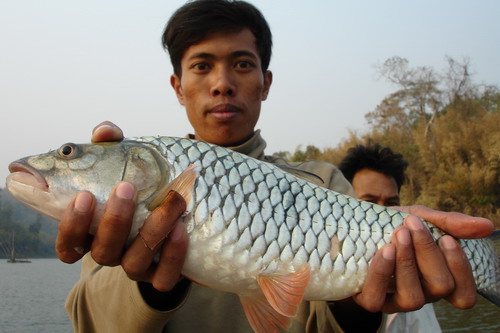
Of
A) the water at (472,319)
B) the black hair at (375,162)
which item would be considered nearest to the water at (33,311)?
the water at (472,319)

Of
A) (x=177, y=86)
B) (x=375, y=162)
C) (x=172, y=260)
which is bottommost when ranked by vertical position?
(x=172, y=260)

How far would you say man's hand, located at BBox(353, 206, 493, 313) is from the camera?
1919 mm

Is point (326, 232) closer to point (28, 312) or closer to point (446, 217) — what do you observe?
point (446, 217)

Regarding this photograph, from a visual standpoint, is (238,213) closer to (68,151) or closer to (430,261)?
(68,151)

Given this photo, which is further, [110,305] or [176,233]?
[110,305]

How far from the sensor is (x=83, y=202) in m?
1.66

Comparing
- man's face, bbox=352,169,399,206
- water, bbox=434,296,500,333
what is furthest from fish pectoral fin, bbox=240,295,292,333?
water, bbox=434,296,500,333

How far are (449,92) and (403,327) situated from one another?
2510 cm

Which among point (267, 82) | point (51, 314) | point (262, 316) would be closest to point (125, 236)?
point (262, 316)

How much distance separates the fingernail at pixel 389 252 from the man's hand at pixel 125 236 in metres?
0.79

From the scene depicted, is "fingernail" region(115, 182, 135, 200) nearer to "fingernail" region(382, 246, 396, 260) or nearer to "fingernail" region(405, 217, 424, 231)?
"fingernail" region(382, 246, 396, 260)

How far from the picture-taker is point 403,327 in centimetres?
342

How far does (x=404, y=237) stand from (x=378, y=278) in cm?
19

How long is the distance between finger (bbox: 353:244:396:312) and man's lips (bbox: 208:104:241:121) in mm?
1159
